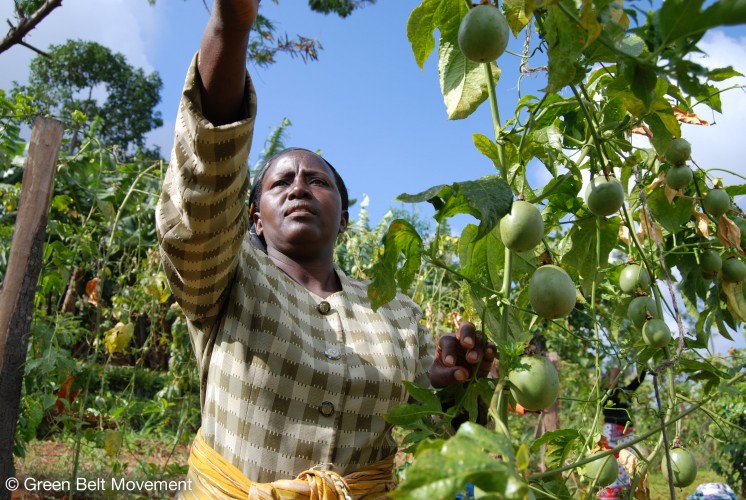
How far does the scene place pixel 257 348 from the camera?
4.27ft

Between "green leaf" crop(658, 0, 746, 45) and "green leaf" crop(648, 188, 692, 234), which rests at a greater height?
"green leaf" crop(648, 188, 692, 234)

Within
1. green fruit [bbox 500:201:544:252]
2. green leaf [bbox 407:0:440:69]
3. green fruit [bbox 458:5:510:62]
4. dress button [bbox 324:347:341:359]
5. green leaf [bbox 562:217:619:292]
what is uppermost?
green leaf [bbox 407:0:440:69]

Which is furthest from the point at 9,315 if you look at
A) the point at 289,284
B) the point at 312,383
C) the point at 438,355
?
the point at 438,355

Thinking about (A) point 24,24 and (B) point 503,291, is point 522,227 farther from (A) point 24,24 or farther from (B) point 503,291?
(A) point 24,24

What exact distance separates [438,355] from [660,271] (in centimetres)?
50

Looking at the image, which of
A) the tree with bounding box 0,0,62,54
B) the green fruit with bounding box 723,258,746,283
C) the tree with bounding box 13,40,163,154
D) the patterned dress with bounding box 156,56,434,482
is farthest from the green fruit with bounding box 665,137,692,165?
the tree with bounding box 13,40,163,154

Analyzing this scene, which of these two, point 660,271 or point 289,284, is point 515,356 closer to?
point 660,271

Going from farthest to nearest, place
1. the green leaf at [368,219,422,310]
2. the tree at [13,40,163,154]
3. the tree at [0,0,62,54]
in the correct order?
1. the tree at [13,40,163,154]
2. the tree at [0,0,62,54]
3. the green leaf at [368,219,422,310]

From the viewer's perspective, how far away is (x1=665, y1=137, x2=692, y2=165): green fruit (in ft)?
3.50

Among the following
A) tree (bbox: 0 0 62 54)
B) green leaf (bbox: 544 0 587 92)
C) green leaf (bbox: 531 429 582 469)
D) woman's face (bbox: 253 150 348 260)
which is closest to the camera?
green leaf (bbox: 544 0 587 92)

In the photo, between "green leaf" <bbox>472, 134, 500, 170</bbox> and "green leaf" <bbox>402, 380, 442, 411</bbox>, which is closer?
"green leaf" <bbox>402, 380, 442, 411</bbox>

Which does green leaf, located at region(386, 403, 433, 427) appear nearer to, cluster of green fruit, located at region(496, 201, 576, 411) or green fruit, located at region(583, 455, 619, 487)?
cluster of green fruit, located at region(496, 201, 576, 411)

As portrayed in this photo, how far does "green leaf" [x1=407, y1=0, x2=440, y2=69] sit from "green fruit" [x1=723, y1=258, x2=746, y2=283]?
650 mm

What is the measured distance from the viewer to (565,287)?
80 centimetres
